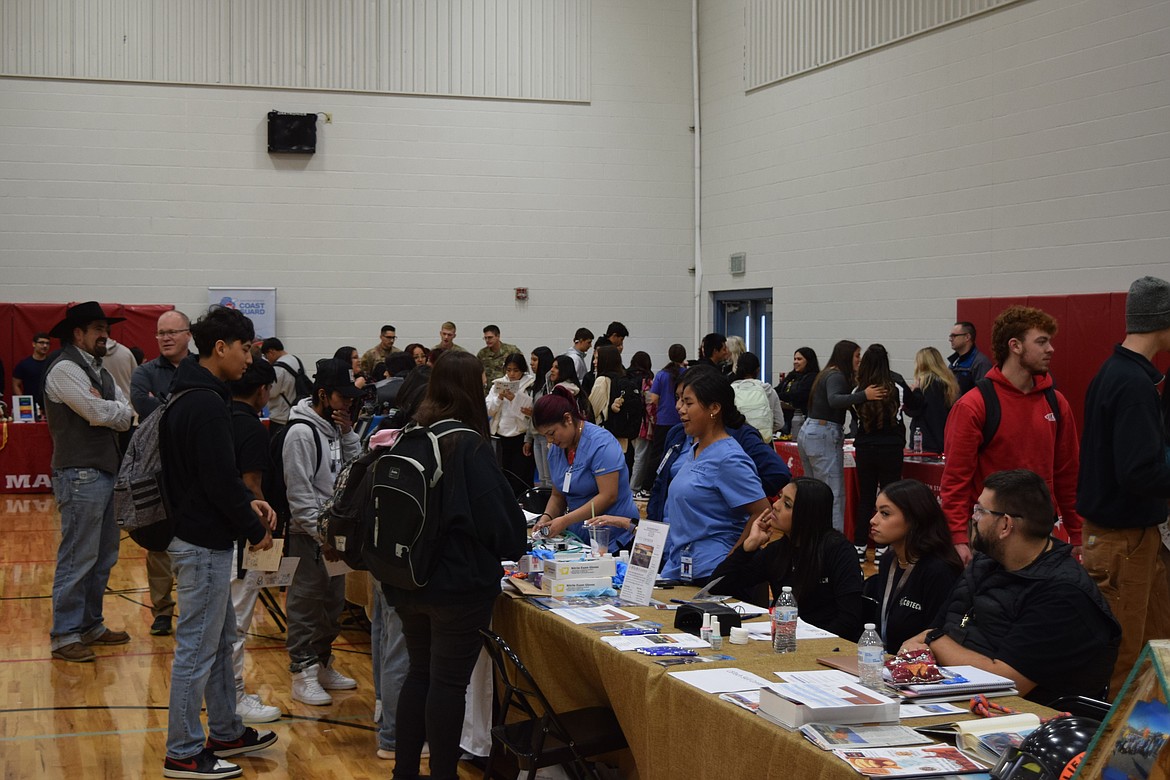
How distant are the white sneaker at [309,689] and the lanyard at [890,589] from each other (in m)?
2.49

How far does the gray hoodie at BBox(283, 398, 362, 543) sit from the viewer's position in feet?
14.9

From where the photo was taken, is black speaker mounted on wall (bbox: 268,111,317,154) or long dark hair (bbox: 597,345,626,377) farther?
black speaker mounted on wall (bbox: 268,111,317,154)

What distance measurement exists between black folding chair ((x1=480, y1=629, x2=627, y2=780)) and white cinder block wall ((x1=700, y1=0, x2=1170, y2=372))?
6.26 metres

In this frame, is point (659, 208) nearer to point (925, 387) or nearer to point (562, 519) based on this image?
point (925, 387)

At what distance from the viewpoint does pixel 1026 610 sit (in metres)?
2.86

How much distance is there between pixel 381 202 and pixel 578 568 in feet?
31.8

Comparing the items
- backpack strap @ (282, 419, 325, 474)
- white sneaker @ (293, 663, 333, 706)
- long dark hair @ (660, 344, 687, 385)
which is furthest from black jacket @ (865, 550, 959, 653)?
long dark hair @ (660, 344, 687, 385)

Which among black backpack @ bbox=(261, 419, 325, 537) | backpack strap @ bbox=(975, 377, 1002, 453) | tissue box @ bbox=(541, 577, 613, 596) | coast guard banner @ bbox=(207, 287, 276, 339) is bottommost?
tissue box @ bbox=(541, 577, 613, 596)

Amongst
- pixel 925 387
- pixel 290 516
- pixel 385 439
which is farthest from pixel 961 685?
pixel 925 387

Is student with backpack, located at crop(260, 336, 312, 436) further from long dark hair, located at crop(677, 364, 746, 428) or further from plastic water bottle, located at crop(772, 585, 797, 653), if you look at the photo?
plastic water bottle, located at crop(772, 585, 797, 653)

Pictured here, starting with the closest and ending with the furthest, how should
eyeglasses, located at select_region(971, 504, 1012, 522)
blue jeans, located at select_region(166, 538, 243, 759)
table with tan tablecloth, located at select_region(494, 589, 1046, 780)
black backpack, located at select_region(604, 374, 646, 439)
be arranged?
table with tan tablecloth, located at select_region(494, 589, 1046, 780), eyeglasses, located at select_region(971, 504, 1012, 522), blue jeans, located at select_region(166, 538, 243, 759), black backpack, located at select_region(604, 374, 646, 439)

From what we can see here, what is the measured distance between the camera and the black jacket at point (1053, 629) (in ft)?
9.19

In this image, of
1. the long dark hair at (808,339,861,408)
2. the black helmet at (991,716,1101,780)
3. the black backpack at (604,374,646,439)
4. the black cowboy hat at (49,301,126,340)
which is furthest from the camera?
the black backpack at (604,374,646,439)

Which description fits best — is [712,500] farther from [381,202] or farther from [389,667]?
[381,202]
